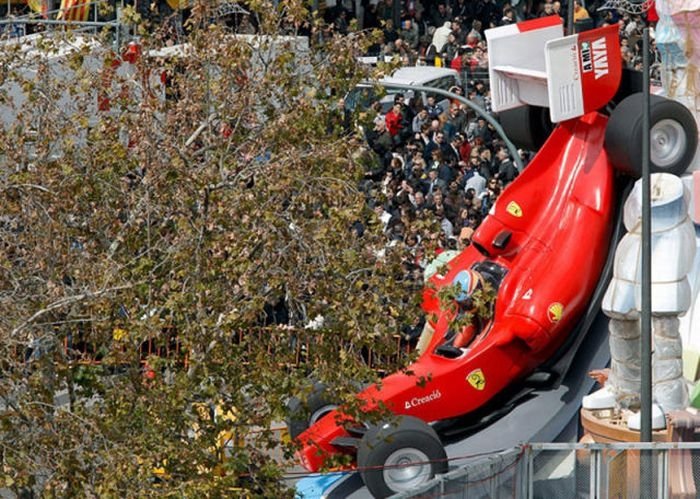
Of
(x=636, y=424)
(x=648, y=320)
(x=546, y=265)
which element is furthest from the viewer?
(x=546, y=265)

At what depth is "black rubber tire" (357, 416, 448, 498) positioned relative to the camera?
17.3 metres

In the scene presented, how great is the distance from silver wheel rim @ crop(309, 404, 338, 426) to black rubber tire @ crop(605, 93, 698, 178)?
12.7 feet

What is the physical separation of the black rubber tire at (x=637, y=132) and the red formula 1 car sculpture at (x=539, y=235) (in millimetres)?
14

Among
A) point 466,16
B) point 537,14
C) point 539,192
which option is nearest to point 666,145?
point 539,192

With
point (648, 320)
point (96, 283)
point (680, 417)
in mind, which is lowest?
point (680, 417)

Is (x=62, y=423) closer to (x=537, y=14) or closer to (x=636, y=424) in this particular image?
(x=636, y=424)

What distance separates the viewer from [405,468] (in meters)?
17.5

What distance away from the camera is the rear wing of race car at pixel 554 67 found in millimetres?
18344

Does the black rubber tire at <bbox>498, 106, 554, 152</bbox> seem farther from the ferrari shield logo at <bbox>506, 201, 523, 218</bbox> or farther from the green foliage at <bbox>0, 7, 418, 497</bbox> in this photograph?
the green foliage at <bbox>0, 7, 418, 497</bbox>

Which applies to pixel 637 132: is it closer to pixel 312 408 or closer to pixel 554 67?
pixel 554 67

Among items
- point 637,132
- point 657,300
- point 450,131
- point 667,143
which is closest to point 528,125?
point 667,143

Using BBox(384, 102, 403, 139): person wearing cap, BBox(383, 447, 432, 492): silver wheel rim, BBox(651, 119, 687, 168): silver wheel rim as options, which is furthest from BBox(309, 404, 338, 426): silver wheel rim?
BBox(384, 102, 403, 139): person wearing cap

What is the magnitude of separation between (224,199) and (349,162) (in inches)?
41.7

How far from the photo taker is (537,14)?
97.3 ft
